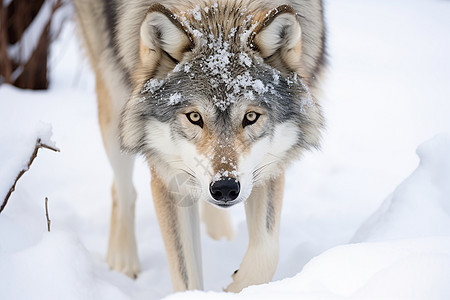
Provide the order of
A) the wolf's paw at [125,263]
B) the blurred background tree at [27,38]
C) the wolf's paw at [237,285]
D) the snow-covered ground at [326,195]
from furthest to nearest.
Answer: the blurred background tree at [27,38] < the wolf's paw at [125,263] < the wolf's paw at [237,285] < the snow-covered ground at [326,195]

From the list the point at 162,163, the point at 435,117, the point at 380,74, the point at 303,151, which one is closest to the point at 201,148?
the point at 162,163

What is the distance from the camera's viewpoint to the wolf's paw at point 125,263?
3.33m

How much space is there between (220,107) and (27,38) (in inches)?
198

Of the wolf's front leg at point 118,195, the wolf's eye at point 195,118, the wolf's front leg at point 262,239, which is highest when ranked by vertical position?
the wolf's eye at point 195,118

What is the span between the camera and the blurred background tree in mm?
6176

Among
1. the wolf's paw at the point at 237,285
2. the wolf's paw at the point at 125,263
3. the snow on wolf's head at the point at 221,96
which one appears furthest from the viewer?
the wolf's paw at the point at 125,263

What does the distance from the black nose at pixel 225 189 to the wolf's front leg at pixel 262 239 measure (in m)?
0.59

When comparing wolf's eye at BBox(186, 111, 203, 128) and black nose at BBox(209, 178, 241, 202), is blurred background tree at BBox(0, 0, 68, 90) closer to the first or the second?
wolf's eye at BBox(186, 111, 203, 128)

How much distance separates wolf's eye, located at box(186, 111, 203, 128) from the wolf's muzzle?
300 mm

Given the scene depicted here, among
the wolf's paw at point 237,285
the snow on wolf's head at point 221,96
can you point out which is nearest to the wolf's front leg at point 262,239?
the wolf's paw at point 237,285

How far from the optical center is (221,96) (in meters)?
2.13

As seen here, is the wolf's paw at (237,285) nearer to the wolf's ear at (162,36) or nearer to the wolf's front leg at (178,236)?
the wolf's front leg at (178,236)

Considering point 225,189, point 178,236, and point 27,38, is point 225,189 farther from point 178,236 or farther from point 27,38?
point 27,38

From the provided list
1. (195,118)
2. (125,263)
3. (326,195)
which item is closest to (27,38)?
(125,263)
